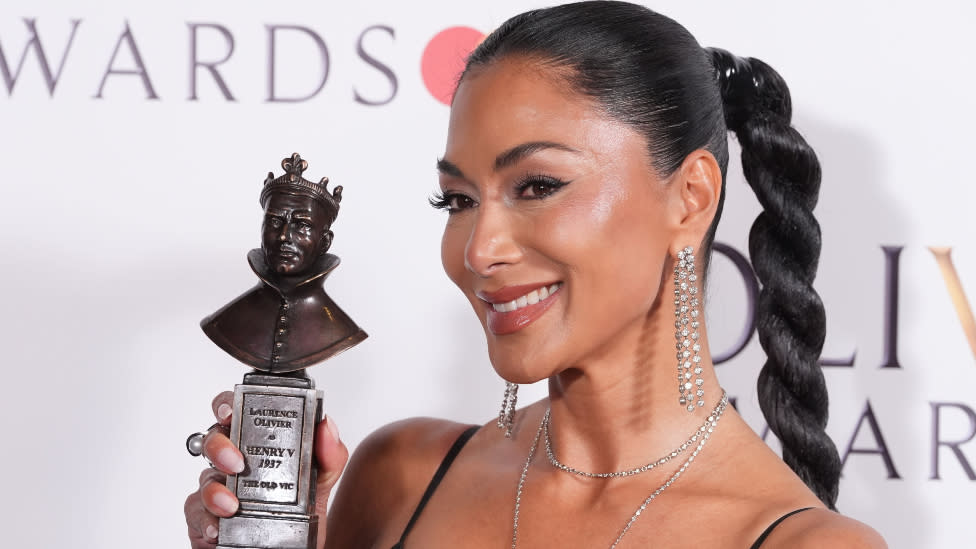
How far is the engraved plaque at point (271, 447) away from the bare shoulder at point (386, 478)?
0.30m

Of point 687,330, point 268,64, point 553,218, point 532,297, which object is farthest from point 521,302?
point 268,64

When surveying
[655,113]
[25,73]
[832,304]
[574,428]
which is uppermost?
[25,73]

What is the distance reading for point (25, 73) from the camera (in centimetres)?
221

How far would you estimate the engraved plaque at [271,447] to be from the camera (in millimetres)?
1473

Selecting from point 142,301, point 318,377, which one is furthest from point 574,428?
point 142,301

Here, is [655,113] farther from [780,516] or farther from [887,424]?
[887,424]

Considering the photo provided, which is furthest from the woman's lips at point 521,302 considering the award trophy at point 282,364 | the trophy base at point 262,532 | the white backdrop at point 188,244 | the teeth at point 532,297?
the white backdrop at point 188,244

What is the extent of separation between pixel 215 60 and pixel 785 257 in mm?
1132

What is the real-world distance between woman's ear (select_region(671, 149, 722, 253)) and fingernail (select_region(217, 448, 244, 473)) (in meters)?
0.59

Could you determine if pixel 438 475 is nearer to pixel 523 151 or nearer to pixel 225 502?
pixel 225 502

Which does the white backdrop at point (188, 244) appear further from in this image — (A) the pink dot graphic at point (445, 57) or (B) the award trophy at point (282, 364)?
(B) the award trophy at point (282, 364)

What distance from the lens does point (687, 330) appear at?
149cm

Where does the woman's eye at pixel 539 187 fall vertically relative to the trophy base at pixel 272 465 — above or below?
above

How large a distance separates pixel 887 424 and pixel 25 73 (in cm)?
172
